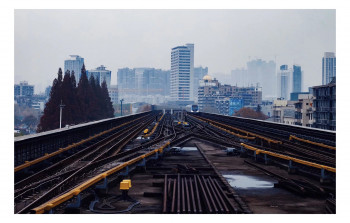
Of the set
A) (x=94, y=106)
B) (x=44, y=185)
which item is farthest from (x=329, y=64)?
(x=44, y=185)

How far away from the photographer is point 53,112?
64.2 m

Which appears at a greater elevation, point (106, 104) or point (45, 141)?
point (106, 104)


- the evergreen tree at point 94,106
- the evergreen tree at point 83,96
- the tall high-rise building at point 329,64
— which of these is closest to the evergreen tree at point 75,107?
the evergreen tree at point 83,96

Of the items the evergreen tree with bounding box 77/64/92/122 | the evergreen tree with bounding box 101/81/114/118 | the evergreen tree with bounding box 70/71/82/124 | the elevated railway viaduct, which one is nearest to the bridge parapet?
the elevated railway viaduct

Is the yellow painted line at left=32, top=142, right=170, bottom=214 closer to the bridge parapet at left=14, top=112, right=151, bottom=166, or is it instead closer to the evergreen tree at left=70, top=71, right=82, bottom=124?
the bridge parapet at left=14, top=112, right=151, bottom=166

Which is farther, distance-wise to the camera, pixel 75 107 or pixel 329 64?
pixel 329 64

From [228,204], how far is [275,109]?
10919cm

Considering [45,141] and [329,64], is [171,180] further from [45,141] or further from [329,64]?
[329,64]

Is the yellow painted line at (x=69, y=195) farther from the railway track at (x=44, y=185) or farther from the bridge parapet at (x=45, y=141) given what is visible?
the bridge parapet at (x=45, y=141)

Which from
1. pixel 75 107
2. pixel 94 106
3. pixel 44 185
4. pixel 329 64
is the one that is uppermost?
pixel 329 64

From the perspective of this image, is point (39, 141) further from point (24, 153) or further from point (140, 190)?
point (140, 190)

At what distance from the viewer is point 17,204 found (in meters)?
12.9

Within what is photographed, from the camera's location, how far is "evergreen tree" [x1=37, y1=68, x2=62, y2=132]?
62906 millimetres
